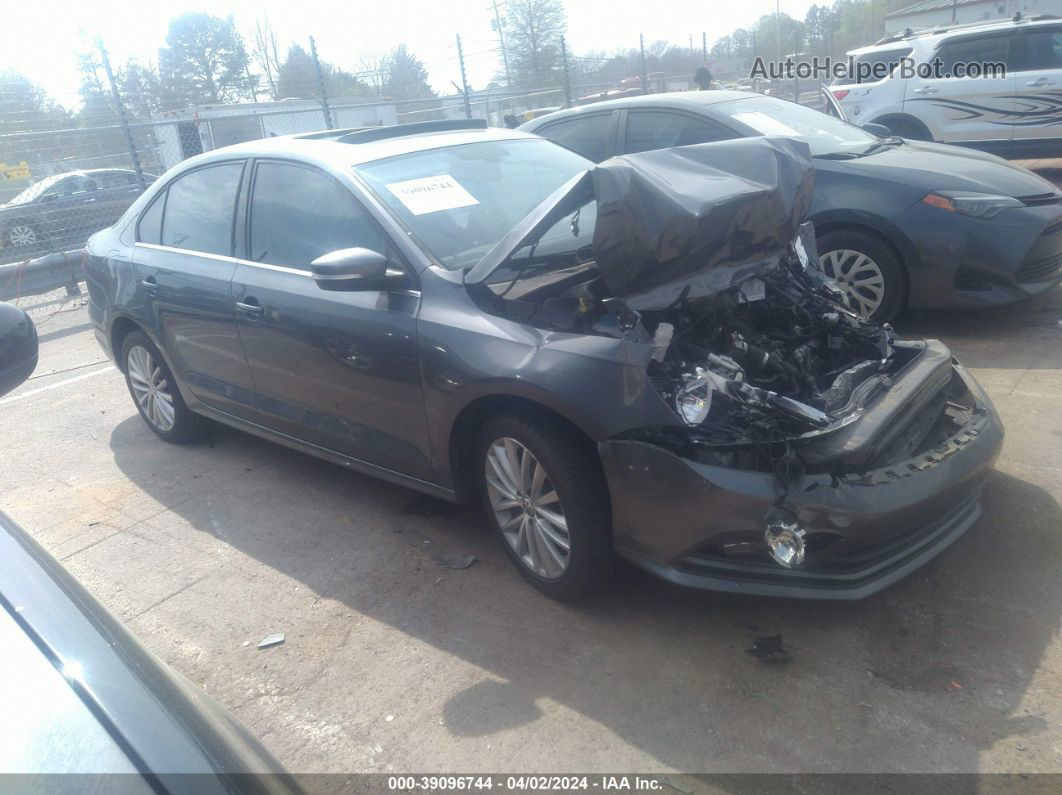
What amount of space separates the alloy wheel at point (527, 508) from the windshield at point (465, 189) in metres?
0.84

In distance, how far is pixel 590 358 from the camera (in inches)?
118

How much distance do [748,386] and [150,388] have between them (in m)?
4.01

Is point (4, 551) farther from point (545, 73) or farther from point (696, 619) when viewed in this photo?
point (545, 73)

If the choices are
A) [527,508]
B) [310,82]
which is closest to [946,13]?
[310,82]

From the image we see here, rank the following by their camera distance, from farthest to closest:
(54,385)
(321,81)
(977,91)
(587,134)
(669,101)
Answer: (321,81) → (977,91) → (54,385) → (587,134) → (669,101)

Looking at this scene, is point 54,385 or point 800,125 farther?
point 54,385

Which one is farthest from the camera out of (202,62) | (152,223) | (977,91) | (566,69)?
(202,62)

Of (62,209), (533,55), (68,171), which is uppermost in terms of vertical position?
(533,55)

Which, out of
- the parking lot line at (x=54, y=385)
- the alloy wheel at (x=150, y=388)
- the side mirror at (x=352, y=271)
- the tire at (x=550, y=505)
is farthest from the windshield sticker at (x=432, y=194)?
the parking lot line at (x=54, y=385)

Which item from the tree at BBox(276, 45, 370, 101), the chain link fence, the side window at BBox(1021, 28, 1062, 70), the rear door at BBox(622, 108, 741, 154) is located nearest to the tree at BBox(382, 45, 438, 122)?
the tree at BBox(276, 45, 370, 101)

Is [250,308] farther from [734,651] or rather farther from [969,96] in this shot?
[969,96]

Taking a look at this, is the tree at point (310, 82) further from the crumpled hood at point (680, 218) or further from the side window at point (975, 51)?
the crumpled hood at point (680, 218)

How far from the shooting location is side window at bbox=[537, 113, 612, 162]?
6.66 metres

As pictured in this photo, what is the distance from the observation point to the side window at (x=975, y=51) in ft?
34.8
